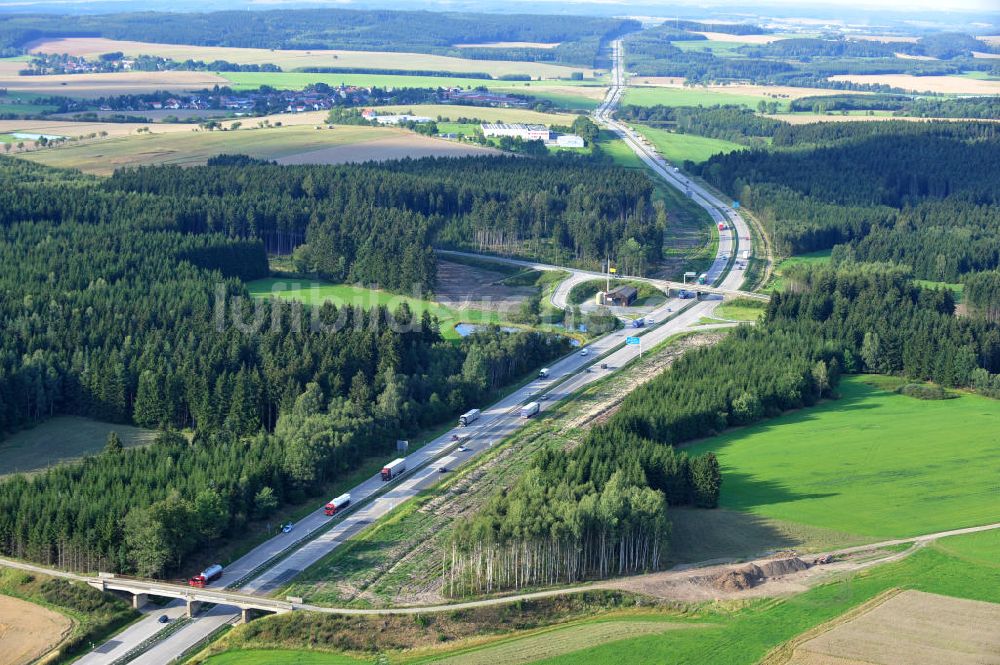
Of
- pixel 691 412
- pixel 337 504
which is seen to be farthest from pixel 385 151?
pixel 337 504

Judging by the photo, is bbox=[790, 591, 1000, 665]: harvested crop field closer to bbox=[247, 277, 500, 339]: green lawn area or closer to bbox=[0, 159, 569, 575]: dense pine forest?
bbox=[0, 159, 569, 575]: dense pine forest

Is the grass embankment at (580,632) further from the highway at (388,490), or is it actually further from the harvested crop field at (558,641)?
the highway at (388,490)

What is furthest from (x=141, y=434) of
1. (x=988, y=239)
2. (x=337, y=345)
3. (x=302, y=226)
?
(x=988, y=239)

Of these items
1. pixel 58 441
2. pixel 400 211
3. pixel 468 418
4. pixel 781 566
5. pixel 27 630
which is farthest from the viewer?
pixel 400 211

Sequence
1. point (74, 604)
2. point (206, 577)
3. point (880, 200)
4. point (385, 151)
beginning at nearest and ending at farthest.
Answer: point (74, 604)
point (206, 577)
point (880, 200)
point (385, 151)

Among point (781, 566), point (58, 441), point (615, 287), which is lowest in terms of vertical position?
point (58, 441)

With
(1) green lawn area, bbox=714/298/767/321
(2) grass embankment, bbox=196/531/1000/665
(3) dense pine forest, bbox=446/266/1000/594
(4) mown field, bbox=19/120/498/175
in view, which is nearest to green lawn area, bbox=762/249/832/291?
(3) dense pine forest, bbox=446/266/1000/594

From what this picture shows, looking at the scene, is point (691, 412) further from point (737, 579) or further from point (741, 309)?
point (741, 309)

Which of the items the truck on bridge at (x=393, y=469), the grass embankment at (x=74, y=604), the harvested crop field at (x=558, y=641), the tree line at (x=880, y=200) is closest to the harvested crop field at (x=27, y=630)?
the grass embankment at (x=74, y=604)
